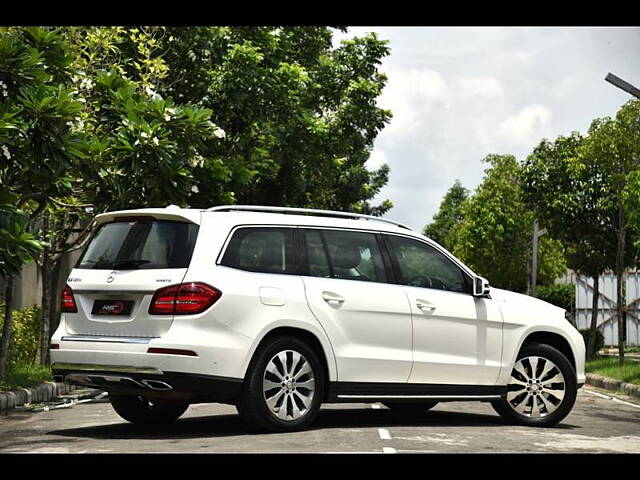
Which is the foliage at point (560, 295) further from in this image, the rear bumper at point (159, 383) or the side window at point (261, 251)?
the rear bumper at point (159, 383)

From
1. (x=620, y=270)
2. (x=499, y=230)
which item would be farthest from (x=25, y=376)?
(x=499, y=230)

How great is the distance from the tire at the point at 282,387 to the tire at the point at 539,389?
223cm

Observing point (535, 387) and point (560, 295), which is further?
point (560, 295)

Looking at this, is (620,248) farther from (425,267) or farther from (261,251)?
(261,251)

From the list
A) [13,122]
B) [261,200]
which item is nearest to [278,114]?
[261,200]

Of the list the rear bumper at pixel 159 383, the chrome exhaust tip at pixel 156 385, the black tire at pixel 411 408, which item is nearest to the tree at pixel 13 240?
the rear bumper at pixel 159 383

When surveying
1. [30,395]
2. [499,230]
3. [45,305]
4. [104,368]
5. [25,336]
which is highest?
[499,230]

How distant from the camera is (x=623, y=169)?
24922 millimetres

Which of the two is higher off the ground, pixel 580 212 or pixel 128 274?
pixel 580 212

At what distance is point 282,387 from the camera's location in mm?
10117

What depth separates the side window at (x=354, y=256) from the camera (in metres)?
10.9

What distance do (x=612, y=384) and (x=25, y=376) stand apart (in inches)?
370

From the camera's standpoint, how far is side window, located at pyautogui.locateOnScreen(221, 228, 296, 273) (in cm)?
1019

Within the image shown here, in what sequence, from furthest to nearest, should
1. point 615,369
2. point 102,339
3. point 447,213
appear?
point 447,213 → point 615,369 → point 102,339
